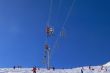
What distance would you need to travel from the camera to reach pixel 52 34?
244ft

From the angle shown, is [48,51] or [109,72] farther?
[48,51]

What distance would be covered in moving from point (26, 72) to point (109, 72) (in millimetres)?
13744

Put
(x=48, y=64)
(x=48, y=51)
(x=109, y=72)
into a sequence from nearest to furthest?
(x=109, y=72), (x=48, y=64), (x=48, y=51)

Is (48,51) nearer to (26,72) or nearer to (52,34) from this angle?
(52,34)

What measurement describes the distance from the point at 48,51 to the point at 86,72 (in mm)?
25518

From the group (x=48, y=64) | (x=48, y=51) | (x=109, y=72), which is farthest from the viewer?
(x=48, y=51)

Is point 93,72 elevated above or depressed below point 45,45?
below

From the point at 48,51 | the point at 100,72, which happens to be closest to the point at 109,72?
the point at 100,72

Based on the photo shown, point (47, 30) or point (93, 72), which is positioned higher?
point (47, 30)

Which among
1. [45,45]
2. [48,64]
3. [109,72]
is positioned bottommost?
[109,72]

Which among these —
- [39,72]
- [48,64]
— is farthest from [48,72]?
→ [48,64]

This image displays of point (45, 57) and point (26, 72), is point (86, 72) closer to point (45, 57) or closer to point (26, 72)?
point (26, 72)

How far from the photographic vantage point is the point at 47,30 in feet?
249

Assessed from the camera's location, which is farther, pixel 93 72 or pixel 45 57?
pixel 45 57
